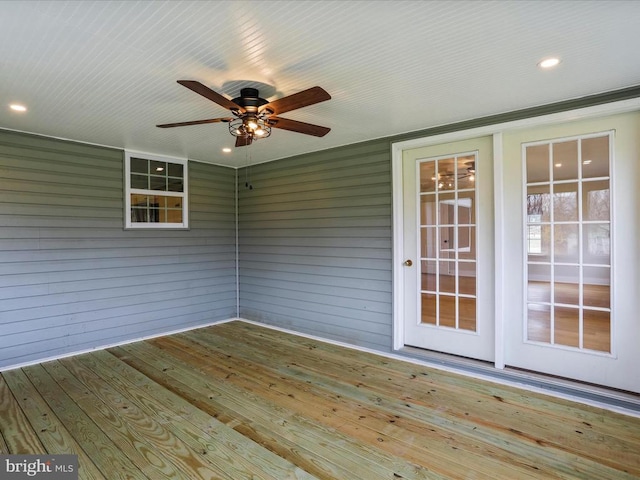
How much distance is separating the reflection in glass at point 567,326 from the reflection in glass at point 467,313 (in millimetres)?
717

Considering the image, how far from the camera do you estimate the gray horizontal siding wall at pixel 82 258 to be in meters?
3.76

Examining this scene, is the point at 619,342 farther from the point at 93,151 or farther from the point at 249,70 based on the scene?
the point at 93,151

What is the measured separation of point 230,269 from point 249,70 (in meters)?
3.87

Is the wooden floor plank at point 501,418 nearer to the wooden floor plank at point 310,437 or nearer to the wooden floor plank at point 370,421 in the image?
the wooden floor plank at point 370,421

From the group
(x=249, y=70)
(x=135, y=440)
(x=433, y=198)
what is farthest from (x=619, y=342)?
(x=135, y=440)

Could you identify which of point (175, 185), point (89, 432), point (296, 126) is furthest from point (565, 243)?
point (175, 185)

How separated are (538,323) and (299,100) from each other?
2967 millimetres

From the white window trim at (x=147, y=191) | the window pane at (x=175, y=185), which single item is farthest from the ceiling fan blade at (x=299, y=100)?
the window pane at (x=175, y=185)

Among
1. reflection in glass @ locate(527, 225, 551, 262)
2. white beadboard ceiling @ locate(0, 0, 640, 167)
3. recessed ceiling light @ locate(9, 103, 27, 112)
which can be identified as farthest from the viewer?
reflection in glass @ locate(527, 225, 551, 262)

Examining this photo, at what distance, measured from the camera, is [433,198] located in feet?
12.6

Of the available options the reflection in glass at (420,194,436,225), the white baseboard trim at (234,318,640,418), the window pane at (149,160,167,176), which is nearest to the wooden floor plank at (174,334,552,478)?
the white baseboard trim at (234,318,640,418)

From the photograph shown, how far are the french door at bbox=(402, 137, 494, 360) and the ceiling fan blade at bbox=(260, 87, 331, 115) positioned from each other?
78.5 inches

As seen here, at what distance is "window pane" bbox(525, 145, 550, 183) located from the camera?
10.4 feet

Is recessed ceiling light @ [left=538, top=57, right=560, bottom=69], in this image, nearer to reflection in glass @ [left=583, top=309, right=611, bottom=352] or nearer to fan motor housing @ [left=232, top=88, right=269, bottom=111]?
fan motor housing @ [left=232, top=88, right=269, bottom=111]
